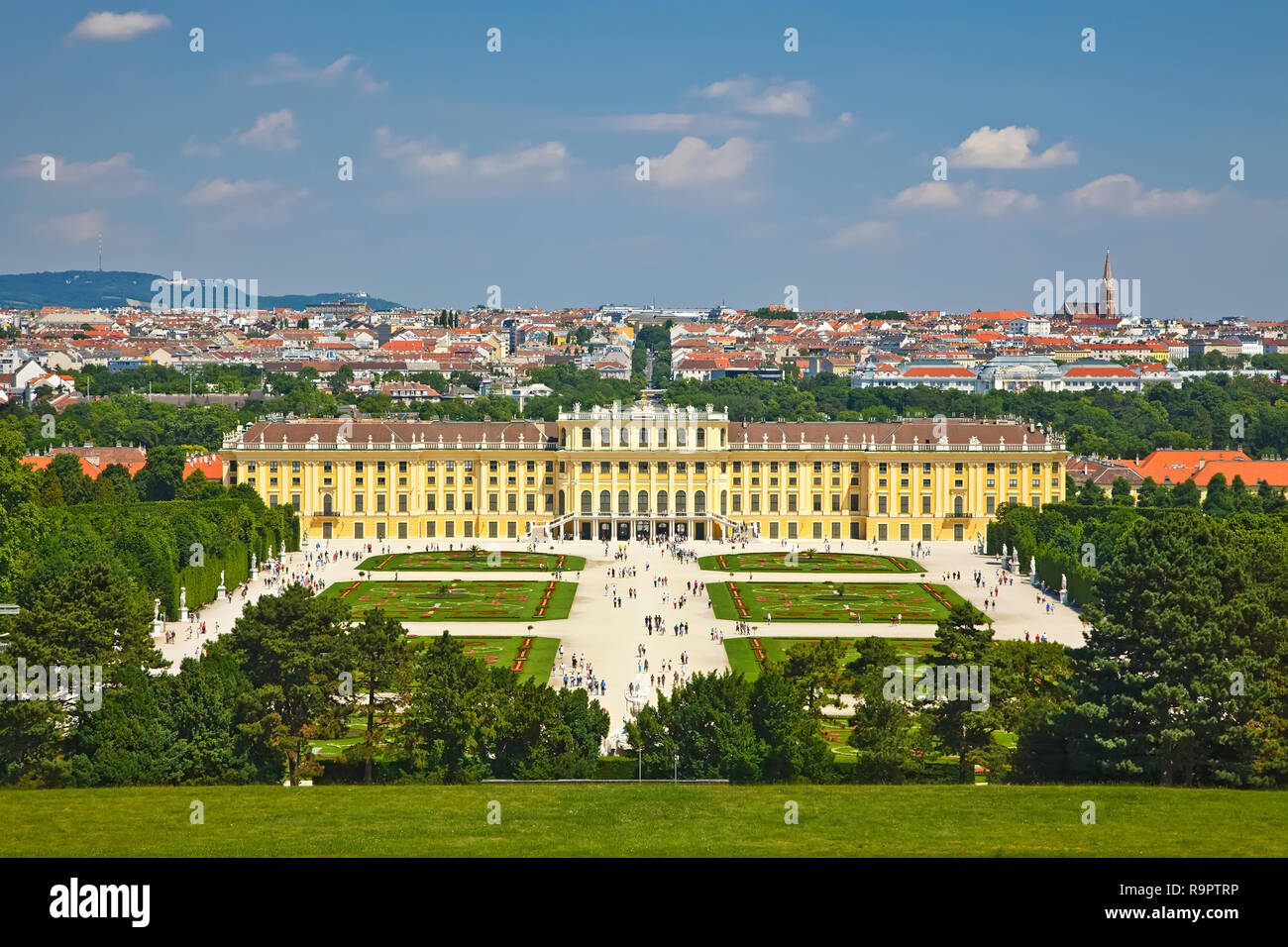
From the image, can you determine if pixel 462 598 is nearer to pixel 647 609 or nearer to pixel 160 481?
pixel 647 609

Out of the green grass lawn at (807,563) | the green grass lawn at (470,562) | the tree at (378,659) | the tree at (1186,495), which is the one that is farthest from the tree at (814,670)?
the tree at (1186,495)

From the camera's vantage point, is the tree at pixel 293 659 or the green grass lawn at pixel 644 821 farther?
the tree at pixel 293 659

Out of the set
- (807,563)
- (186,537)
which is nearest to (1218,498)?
(807,563)

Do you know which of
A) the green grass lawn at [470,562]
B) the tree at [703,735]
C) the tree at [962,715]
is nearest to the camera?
the tree at [703,735]

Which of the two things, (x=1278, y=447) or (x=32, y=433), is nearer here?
(x=32, y=433)

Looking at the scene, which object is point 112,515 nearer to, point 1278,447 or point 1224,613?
point 1224,613

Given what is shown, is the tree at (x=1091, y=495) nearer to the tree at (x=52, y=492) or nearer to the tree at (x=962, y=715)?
the tree at (x=962, y=715)
